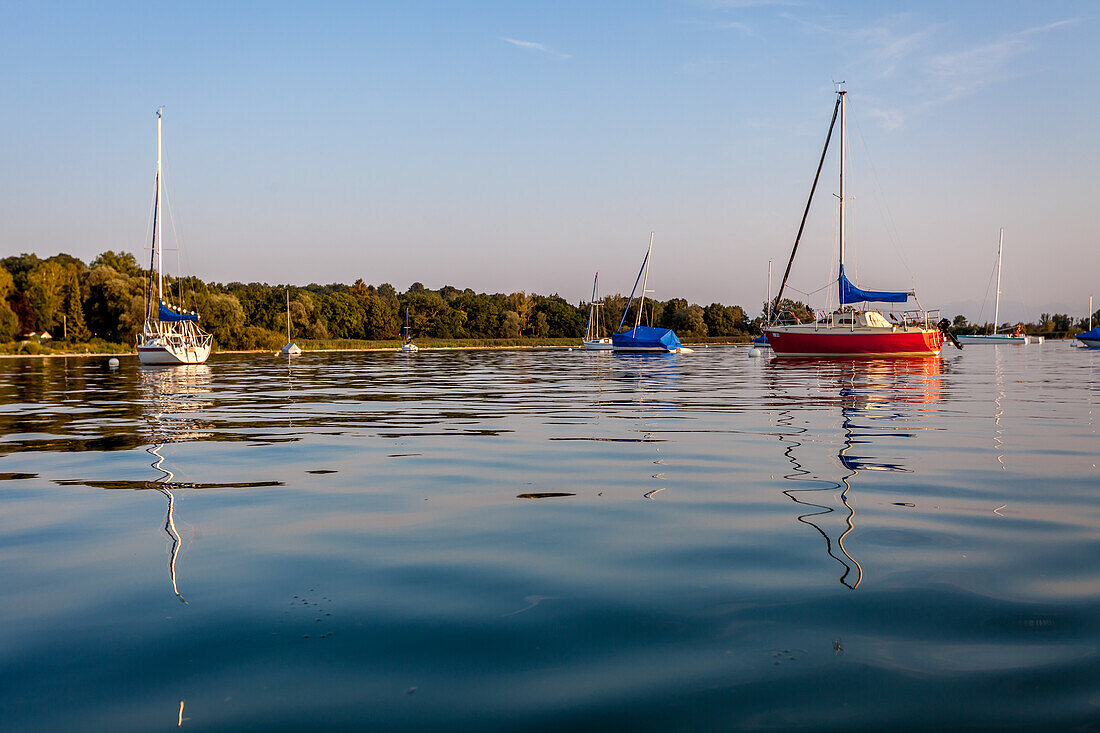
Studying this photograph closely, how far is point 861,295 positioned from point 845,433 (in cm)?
3841

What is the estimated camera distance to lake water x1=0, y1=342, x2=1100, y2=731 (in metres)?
3.50

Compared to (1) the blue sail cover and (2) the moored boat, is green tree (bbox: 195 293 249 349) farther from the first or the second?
(2) the moored boat

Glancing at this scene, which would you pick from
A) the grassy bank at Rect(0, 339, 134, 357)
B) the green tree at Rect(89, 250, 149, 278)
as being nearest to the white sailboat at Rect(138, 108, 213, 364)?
the grassy bank at Rect(0, 339, 134, 357)

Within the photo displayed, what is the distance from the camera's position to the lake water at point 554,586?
3.50m

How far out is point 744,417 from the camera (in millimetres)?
16547

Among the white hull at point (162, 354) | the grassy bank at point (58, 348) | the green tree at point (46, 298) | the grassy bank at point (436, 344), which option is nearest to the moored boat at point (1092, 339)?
the grassy bank at point (436, 344)

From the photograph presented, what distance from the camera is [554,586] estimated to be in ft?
17.0

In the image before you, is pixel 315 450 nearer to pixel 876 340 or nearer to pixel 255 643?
pixel 255 643

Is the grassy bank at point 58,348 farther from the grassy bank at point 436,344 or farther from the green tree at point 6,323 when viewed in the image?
the grassy bank at point 436,344

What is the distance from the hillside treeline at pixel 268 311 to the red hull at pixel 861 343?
1536 inches

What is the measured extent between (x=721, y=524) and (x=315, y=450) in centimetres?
726

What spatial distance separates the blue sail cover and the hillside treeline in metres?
38.6

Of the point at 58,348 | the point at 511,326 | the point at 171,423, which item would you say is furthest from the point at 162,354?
the point at 511,326

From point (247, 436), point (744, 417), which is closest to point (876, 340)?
point (744, 417)
